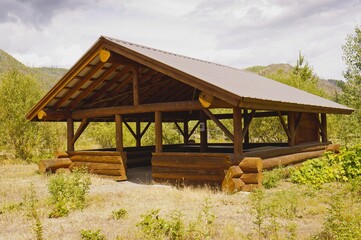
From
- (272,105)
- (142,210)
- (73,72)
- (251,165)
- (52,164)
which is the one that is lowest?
(142,210)

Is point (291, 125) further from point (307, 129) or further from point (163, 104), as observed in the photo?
point (163, 104)

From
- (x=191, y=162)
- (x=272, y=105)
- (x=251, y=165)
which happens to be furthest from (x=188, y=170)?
(x=272, y=105)

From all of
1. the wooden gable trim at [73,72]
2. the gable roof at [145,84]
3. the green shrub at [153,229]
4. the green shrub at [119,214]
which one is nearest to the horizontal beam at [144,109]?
the gable roof at [145,84]

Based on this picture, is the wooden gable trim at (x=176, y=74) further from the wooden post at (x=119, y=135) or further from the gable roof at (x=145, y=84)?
the wooden post at (x=119, y=135)

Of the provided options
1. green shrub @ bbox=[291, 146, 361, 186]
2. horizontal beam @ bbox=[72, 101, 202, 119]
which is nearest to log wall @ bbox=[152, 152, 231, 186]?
horizontal beam @ bbox=[72, 101, 202, 119]

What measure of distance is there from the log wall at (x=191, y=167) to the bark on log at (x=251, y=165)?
1.41ft

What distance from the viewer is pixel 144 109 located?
1305 centimetres

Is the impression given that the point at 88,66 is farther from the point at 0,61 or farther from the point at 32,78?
the point at 0,61

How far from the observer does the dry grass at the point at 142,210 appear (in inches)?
275

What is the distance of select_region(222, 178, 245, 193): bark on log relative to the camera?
10.5 meters

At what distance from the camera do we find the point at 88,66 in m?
13.7

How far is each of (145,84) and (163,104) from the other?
3.37m

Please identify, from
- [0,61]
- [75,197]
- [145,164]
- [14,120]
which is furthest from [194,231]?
[0,61]

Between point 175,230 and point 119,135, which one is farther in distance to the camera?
point 119,135
